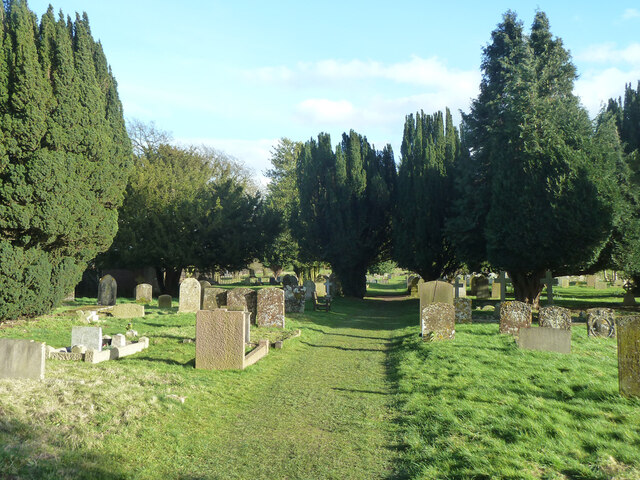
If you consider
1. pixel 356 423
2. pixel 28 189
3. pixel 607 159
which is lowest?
pixel 356 423

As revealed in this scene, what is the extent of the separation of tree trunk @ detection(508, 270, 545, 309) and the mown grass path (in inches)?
557

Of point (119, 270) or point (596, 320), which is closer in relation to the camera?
point (596, 320)

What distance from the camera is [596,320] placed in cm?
1439

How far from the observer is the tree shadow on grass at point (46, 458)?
4.58 meters

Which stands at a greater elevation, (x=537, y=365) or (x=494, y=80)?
(x=494, y=80)

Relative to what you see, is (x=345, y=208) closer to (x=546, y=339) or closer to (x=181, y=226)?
(x=181, y=226)

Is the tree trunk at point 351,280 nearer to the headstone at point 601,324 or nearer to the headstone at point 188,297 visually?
the headstone at point 188,297

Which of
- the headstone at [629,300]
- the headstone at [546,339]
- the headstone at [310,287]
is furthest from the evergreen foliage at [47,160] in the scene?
the headstone at [629,300]

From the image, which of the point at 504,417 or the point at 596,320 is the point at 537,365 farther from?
the point at 596,320

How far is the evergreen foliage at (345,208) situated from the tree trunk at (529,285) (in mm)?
10965

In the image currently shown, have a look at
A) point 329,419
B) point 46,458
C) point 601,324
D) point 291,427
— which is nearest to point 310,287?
point 601,324

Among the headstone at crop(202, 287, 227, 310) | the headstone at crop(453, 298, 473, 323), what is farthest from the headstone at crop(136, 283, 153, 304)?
the headstone at crop(453, 298, 473, 323)

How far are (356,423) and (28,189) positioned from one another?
13.9 m

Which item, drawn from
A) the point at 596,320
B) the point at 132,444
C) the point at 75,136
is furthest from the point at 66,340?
the point at 596,320
